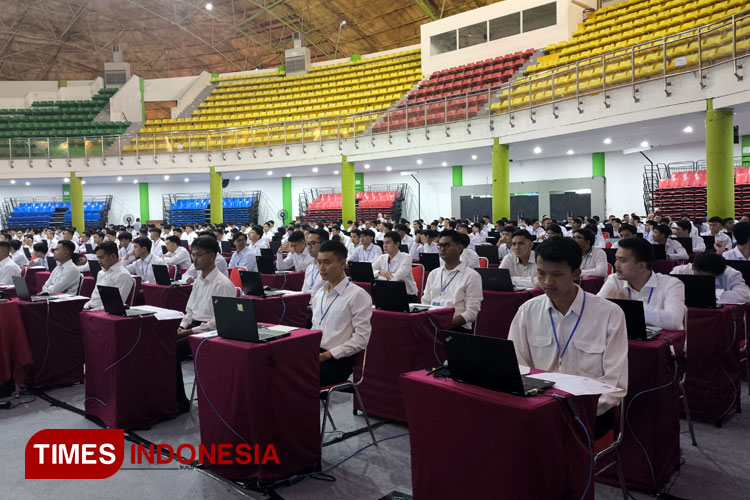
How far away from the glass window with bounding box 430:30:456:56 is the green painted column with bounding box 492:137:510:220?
8.77 metres

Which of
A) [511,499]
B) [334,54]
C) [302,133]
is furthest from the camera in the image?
[334,54]

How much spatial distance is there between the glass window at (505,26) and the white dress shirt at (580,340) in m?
20.6

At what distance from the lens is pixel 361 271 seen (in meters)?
7.18

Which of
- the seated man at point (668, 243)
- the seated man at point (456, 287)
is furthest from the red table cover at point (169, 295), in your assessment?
the seated man at point (668, 243)

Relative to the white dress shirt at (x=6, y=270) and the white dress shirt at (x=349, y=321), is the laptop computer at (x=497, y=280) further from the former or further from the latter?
the white dress shirt at (x=6, y=270)

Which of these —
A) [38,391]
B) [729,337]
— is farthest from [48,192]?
[729,337]

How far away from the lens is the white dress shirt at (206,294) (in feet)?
16.5

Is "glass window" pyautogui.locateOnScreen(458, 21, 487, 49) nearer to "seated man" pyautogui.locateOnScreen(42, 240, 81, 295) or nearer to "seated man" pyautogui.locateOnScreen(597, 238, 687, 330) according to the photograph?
"seated man" pyautogui.locateOnScreen(42, 240, 81, 295)

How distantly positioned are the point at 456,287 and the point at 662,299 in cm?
177

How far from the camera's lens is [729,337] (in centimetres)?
427

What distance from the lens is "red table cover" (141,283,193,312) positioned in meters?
7.26

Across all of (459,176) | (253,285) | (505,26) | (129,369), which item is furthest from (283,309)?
(505,26)

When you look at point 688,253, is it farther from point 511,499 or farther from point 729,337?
point 511,499

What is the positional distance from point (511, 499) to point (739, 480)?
2.10 meters
